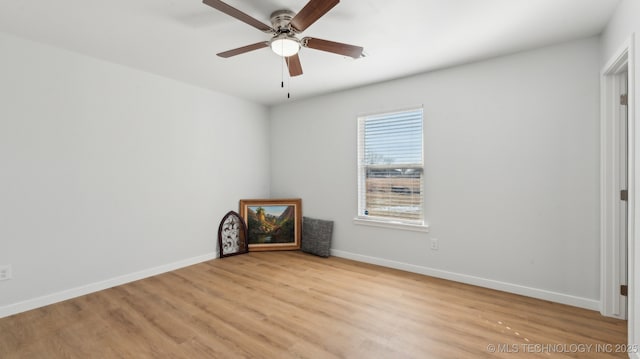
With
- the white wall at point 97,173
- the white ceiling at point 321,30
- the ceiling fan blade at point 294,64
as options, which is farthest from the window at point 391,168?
the white wall at point 97,173

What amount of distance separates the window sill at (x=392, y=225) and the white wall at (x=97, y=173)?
212 centimetres

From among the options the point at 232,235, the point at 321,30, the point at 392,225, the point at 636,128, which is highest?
the point at 321,30

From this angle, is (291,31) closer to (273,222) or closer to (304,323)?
(304,323)

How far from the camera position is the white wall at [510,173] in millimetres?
2576

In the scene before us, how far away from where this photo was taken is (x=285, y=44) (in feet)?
7.57

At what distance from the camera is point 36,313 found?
99.9 inches

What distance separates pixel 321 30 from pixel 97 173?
9.18 ft

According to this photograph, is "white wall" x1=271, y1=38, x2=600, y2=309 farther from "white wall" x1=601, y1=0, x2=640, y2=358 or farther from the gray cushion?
"white wall" x1=601, y1=0, x2=640, y2=358

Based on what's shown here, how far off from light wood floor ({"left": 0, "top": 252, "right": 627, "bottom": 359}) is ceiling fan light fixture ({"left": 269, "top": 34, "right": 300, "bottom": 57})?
7.54 feet

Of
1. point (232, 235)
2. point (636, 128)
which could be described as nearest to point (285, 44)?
point (636, 128)

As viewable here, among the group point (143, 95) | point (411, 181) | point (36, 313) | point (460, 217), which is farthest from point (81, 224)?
point (460, 217)

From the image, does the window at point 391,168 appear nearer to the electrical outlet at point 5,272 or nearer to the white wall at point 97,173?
the white wall at point 97,173

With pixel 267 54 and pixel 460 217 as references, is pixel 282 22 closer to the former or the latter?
pixel 267 54

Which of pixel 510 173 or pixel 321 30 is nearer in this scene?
pixel 321 30
